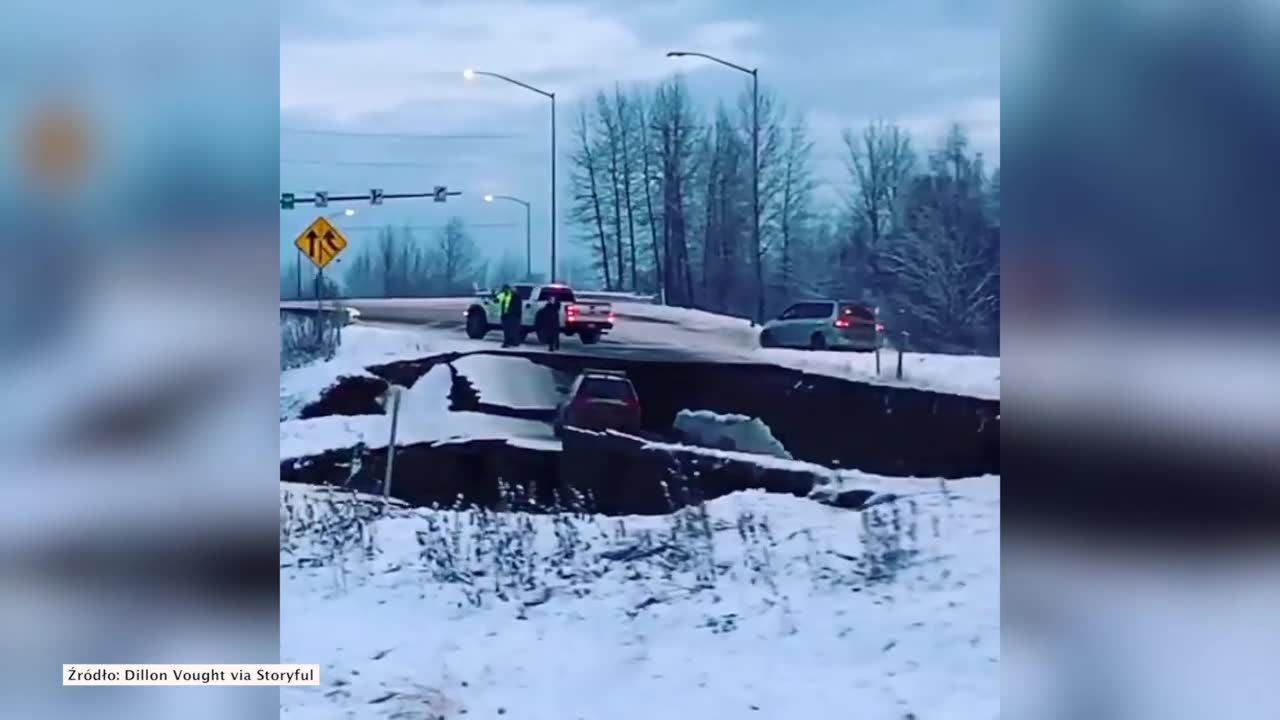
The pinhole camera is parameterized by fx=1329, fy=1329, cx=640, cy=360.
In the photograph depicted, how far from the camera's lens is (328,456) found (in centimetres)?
433

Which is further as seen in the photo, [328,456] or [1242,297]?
[328,456]

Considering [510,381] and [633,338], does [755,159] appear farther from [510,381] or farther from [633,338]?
[510,381]

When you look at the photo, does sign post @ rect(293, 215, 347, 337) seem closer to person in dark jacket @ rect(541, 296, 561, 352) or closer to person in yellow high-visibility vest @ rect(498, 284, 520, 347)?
person in yellow high-visibility vest @ rect(498, 284, 520, 347)

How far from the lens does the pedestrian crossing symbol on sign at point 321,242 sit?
4234mm

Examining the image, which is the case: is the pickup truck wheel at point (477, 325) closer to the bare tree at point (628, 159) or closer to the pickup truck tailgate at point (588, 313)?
the pickup truck tailgate at point (588, 313)

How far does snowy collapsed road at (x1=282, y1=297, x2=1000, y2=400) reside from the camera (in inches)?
171

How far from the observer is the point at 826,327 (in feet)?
14.2

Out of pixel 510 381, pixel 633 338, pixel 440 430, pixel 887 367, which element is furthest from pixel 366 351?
pixel 887 367

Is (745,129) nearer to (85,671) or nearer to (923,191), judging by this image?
(923,191)

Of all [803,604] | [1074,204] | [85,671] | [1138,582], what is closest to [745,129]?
[1074,204]

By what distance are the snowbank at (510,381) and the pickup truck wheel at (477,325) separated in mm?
80

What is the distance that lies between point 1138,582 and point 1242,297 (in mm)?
923

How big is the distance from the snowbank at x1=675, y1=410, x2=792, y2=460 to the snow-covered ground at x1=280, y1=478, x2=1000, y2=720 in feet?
0.52

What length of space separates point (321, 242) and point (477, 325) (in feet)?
1.85
